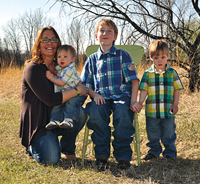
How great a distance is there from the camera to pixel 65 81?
2.42m

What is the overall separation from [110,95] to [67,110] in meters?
0.46

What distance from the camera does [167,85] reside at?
2.39 meters

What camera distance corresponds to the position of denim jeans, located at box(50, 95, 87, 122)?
2.30m

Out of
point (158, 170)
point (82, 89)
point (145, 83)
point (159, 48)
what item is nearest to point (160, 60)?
point (159, 48)

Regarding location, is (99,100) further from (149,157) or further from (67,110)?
(149,157)

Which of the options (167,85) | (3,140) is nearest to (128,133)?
(167,85)

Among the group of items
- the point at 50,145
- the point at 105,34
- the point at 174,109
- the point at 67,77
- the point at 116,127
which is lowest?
the point at 50,145

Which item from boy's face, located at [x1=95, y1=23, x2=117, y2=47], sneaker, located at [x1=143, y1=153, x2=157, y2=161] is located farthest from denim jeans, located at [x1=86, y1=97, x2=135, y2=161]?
boy's face, located at [x1=95, y1=23, x2=117, y2=47]

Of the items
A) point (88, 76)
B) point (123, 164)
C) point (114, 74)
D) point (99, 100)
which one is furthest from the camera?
point (88, 76)

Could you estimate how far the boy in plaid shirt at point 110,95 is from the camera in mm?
2184

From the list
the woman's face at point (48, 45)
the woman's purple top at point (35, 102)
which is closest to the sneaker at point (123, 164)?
the woman's purple top at point (35, 102)

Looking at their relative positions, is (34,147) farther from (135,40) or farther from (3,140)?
(135,40)

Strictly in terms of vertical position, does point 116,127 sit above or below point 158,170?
above

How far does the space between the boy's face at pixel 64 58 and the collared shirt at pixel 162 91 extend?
0.83 metres
